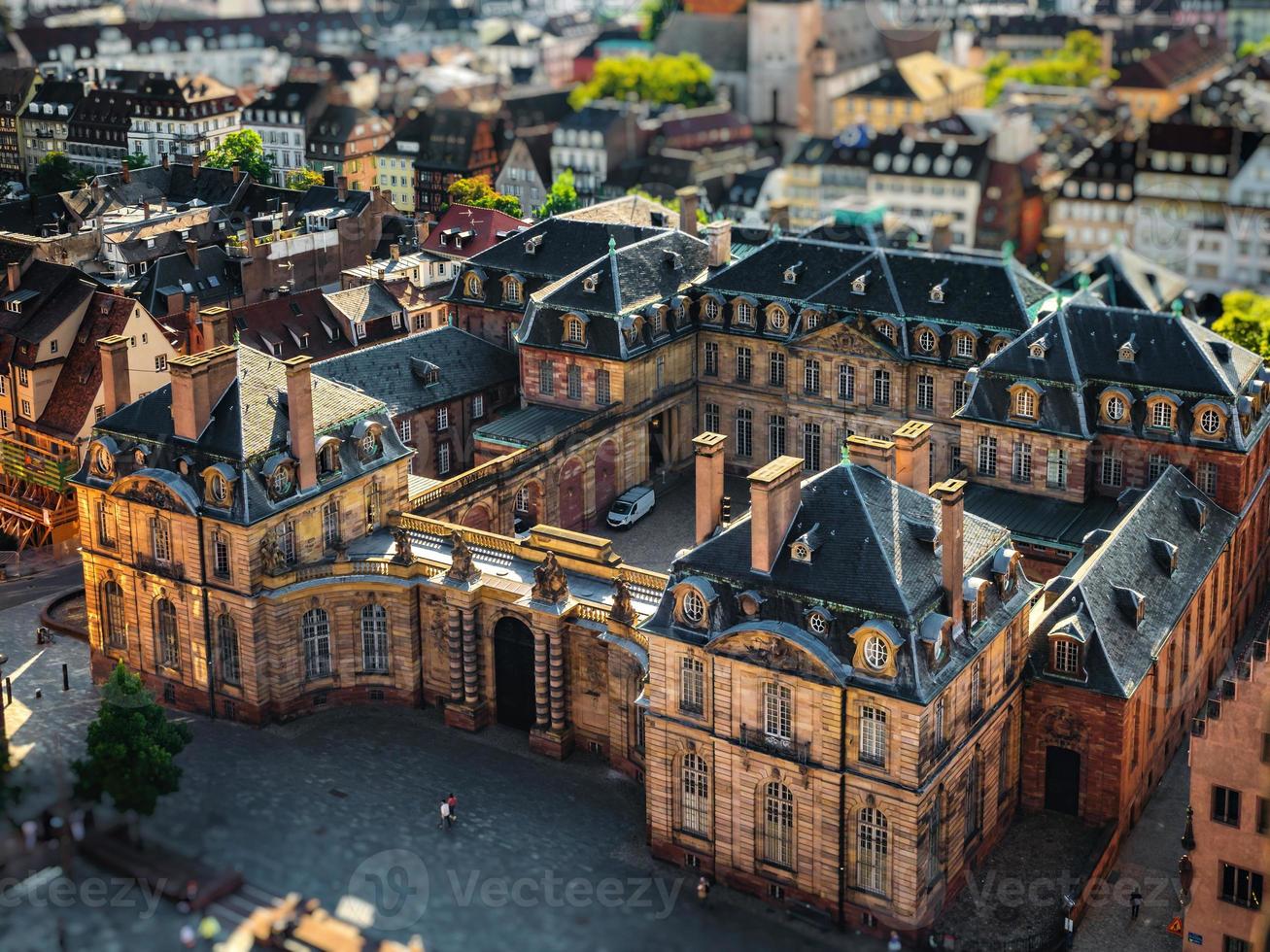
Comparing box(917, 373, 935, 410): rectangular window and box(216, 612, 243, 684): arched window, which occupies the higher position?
box(917, 373, 935, 410): rectangular window

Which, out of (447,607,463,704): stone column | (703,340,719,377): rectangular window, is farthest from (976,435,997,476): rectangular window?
(447,607,463,704): stone column

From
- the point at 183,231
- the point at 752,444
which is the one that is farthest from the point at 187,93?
the point at 752,444

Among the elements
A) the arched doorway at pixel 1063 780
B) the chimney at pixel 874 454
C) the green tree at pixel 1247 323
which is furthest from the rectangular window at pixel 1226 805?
the green tree at pixel 1247 323

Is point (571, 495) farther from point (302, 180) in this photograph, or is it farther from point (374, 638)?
point (302, 180)

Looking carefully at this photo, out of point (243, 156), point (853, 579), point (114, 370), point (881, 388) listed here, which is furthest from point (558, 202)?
point (853, 579)

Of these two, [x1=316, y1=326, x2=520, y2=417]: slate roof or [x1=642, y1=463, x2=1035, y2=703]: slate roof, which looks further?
[x1=316, y1=326, x2=520, y2=417]: slate roof

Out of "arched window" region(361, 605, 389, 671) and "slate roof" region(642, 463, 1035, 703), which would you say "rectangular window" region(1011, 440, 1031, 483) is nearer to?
"slate roof" region(642, 463, 1035, 703)
